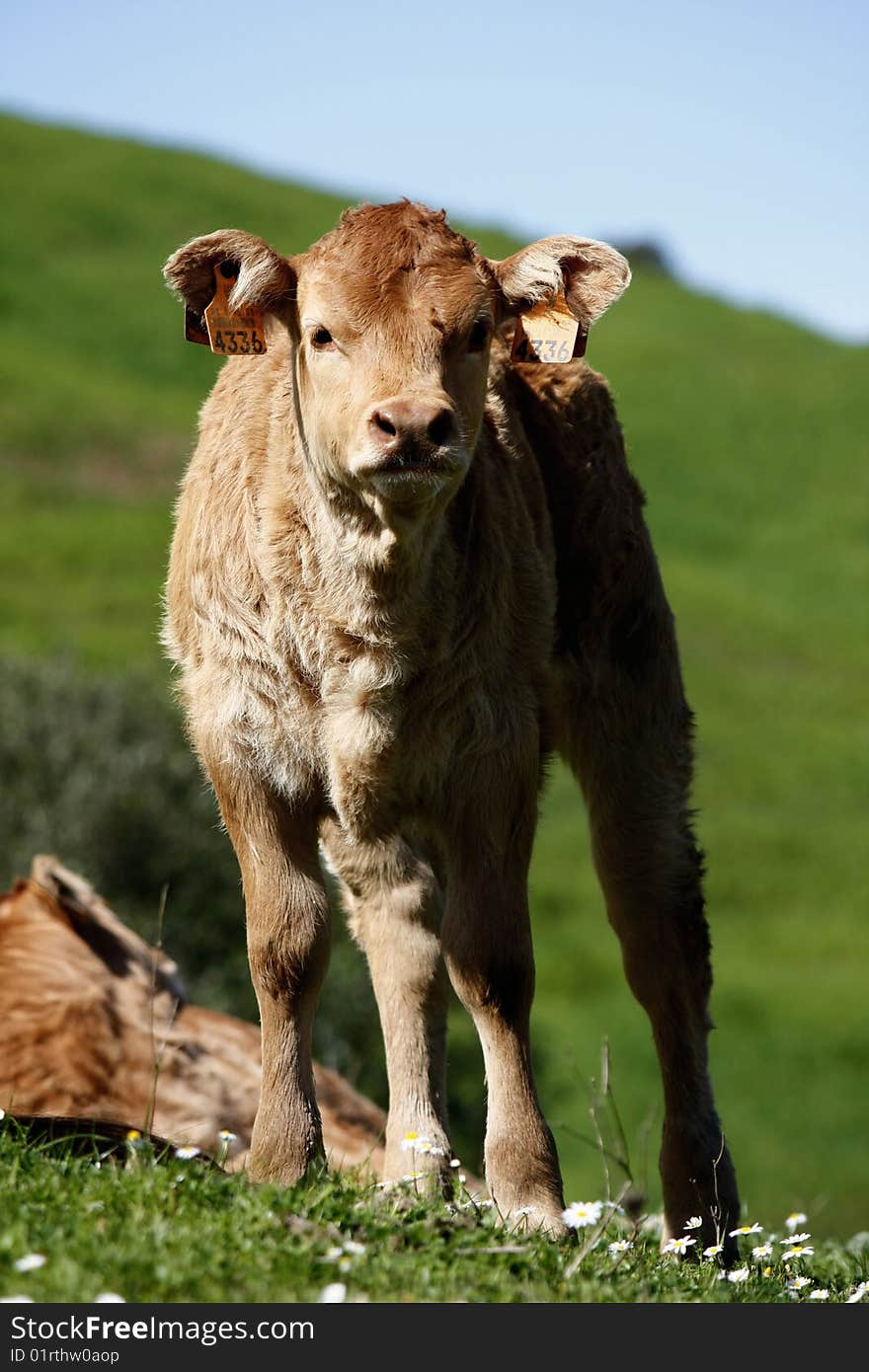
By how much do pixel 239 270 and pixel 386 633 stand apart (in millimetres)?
1365

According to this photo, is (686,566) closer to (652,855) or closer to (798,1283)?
(652,855)

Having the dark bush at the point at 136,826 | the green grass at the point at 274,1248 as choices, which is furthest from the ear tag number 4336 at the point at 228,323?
the dark bush at the point at 136,826

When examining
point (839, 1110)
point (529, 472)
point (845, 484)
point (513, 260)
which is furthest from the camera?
point (845, 484)

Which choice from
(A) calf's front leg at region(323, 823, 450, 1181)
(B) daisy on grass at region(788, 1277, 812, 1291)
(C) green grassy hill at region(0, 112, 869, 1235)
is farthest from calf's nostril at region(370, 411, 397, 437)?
(C) green grassy hill at region(0, 112, 869, 1235)

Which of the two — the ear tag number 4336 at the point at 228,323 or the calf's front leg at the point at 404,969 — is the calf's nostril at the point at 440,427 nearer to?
the ear tag number 4336 at the point at 228,323

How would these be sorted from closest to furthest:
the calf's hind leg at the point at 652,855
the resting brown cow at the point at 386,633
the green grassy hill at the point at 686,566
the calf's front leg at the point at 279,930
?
1. the resting brown cow at the point at 386,633
2. the calf's front leg at the point at 279,930
3. the calf's hind leg at the point at 652,855
4. the green grassy hill at the point at 686,566

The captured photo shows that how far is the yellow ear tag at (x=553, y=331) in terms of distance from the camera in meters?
6.30

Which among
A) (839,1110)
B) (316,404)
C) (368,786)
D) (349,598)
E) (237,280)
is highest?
(237,280)

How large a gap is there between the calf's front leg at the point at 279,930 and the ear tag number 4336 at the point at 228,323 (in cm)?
151

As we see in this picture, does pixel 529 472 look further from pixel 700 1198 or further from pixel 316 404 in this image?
pixel 700 1198

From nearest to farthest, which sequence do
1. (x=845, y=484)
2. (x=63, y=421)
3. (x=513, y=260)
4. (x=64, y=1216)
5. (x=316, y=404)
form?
1. (x=64, y=1216)
2. (x=316, y=404)
3. (x=513, y=260)
4. (x=63, y=421)
5. (x=845, y=484)

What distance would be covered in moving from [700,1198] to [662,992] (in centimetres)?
82

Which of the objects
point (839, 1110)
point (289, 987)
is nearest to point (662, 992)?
point (289, 987)

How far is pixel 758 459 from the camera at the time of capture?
5919cm
